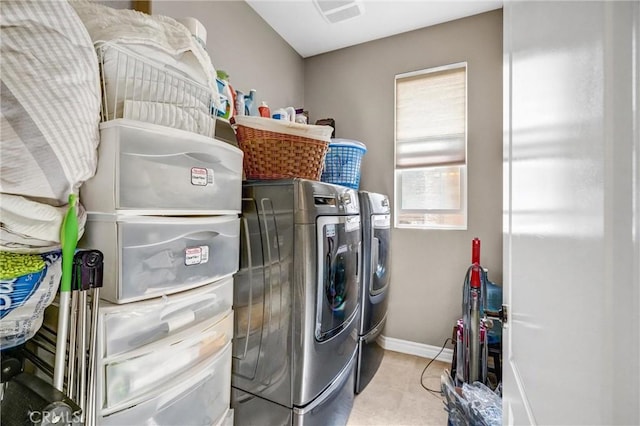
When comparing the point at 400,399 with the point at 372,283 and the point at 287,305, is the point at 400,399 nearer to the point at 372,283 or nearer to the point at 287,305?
the point at 372,283

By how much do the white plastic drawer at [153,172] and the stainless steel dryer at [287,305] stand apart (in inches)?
11.0

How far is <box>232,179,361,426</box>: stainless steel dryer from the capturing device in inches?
45.0

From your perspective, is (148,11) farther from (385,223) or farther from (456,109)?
(456,109)

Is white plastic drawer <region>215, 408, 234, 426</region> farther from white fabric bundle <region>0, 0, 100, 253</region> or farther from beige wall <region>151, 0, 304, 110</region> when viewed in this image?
beige wall <region>151, 0, 304, 110</region>

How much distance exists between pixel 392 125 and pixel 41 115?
234 centimetres

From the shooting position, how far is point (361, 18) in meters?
2.19

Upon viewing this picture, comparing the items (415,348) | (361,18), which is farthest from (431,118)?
(415,348)

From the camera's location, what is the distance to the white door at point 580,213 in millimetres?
262

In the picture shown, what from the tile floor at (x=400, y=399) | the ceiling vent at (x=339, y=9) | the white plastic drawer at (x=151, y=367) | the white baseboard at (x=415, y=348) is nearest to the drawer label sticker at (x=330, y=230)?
the white plastic drawer at (x=151, y=367)

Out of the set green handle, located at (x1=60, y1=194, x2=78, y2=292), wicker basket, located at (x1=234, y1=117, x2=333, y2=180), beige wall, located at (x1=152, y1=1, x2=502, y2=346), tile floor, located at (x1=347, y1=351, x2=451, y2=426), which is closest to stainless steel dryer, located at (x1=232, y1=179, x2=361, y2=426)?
wicker basket, located at (x1=234, y1=117, x2=333, y2=180)

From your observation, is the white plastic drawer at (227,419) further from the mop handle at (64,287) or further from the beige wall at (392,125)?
the beige wall at (392,125)

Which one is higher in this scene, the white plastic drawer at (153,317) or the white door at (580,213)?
the white door at (580,213)

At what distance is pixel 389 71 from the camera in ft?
8.14

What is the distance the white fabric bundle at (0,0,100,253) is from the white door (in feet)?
3.04
